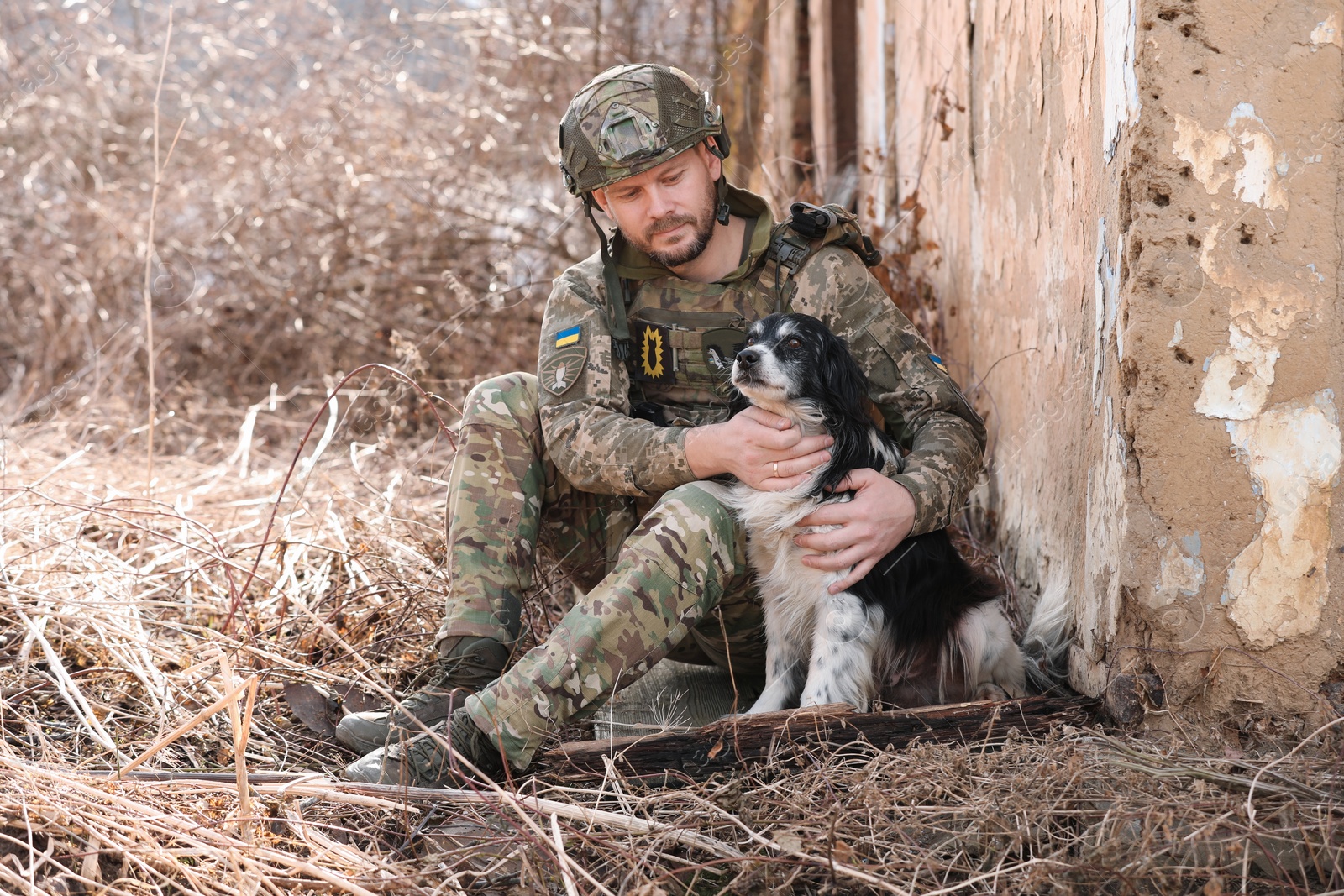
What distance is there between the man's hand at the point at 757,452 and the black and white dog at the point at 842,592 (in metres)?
0.04

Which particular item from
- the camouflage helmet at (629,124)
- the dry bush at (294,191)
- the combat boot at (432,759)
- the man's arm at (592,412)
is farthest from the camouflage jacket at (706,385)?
the dry bush at (294,191)

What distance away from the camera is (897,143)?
18.0 feet

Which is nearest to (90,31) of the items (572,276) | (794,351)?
(572,276)

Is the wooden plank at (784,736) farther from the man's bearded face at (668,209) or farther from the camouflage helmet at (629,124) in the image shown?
the camouflage helmet at (629,124)

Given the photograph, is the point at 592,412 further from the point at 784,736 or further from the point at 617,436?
the point at 784,736

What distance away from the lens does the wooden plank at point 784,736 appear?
2600 mm

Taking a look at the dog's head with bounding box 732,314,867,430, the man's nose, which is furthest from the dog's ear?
the man's nose

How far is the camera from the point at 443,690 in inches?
113

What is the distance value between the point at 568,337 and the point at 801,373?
65 cm

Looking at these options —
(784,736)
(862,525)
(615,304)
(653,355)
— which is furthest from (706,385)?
(784,736)

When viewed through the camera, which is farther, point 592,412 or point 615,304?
point 615,304

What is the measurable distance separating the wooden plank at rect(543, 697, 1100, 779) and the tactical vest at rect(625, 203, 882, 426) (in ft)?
3.04

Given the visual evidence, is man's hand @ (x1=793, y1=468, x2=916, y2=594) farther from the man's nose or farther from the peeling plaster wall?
the man's nose

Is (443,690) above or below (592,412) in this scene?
below
